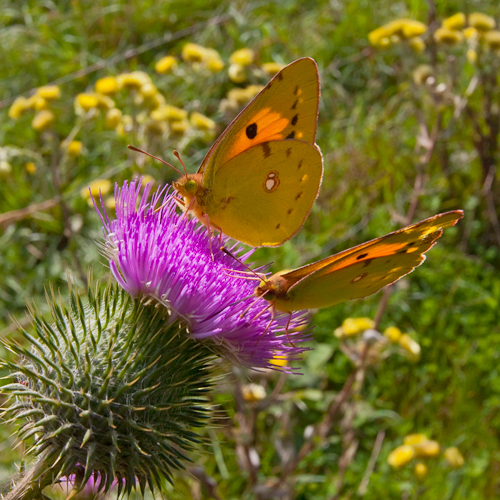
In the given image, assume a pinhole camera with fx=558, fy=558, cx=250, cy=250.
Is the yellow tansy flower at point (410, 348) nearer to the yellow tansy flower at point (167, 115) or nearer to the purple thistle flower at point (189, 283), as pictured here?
the purple thistle flower at point (189, 283)

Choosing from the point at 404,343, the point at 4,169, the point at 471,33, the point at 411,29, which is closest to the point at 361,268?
the point at 404,343

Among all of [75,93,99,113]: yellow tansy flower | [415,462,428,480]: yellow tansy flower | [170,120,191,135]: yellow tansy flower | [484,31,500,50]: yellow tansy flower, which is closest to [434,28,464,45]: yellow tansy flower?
[484,31,500,50]: yellow tansy flower

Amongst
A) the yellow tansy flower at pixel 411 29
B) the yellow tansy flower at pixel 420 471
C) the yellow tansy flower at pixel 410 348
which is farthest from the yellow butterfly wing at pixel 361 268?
the yellow tansy flower at pixel 411 29

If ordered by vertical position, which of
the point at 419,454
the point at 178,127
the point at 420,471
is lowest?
the point at 420,471

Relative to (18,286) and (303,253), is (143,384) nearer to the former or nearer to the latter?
(303,253)

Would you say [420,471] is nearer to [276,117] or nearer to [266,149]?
[266,149]

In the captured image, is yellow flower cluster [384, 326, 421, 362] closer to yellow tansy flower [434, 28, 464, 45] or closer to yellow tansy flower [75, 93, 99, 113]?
yellow tansy flower [434, 28, 464, 45]
